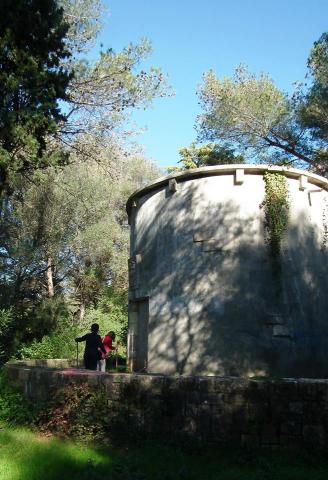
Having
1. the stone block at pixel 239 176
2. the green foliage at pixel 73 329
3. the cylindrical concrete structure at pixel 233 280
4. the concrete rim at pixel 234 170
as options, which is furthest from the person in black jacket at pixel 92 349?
the green foliage at pixel 73 329

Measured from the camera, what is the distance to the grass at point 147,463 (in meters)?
5.06

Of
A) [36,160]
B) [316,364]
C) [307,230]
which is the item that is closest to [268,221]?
[307,230]

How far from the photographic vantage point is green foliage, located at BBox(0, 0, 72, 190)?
9789mm

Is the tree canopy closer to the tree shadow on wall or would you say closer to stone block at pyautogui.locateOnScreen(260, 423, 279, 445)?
the tree shadow on wall

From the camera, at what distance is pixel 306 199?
37.7ft

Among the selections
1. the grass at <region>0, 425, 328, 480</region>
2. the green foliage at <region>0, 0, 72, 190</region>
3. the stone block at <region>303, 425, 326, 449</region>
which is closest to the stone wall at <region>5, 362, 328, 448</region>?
the stone block at <region>303, 425, 326, 449</region>

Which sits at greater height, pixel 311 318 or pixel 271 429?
pixel 311 318

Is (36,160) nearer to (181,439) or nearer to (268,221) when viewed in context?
(268,221)

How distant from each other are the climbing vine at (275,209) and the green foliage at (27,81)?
4.99 meters

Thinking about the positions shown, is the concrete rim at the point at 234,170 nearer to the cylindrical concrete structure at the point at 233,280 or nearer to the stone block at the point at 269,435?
the cylindrical concrete structure at the point at 233,280

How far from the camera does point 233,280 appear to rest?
1037cm

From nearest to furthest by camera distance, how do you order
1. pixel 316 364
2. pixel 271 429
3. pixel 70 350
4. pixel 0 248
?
pixel 271 429 < pixel 316 364 < pixel 70 350 < pixel 0 248

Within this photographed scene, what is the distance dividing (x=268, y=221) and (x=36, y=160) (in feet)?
17.5

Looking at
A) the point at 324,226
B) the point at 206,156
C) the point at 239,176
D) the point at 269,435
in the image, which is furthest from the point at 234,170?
the point at 206,156
